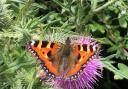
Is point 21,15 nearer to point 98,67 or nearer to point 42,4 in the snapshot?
point 98,67

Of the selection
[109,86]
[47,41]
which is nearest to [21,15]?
[47,41]

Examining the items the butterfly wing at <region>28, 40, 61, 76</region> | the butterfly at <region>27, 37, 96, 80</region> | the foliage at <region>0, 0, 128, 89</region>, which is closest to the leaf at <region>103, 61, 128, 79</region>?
the foliage at <region>0, 0, 128, 89</region>

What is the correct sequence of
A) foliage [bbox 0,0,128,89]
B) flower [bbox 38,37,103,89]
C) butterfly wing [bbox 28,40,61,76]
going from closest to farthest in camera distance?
1. butterfly wing [bbox 28,40,61,76]
2. foliage [bbox 0,0,128,89]
3. flower [bbox 38,37,103,89]

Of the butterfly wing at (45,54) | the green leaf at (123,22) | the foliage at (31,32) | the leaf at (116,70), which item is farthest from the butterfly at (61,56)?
the green leaf at (123,22)

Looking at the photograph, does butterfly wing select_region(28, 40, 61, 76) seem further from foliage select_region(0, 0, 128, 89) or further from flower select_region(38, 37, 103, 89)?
flower select_region(38, 37, 103, 89)

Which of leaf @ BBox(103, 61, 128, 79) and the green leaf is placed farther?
the green leaf

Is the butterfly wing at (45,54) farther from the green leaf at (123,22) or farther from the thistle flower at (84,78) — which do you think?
the green leaf at (123,22)

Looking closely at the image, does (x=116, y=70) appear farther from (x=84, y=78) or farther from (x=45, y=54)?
(x=45, y=54)

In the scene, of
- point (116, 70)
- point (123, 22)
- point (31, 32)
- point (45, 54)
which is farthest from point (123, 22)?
point (45, 54)
